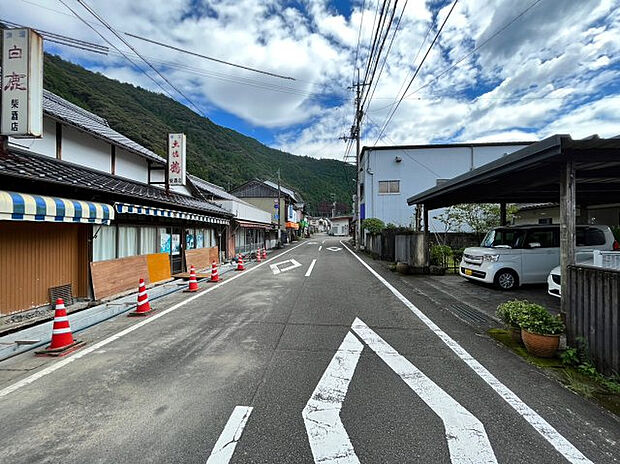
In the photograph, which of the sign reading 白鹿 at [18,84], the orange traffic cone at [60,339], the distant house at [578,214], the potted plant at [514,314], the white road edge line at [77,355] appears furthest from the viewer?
the distant house at [578,214]

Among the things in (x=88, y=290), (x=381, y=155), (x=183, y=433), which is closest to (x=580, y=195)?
(x=183, y=433)

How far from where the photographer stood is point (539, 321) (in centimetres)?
427

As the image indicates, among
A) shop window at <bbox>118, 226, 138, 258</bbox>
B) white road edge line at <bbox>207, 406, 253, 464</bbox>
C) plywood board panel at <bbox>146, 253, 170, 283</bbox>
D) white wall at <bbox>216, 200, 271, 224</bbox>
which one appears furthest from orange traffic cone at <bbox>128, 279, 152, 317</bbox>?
white wall at <bbox>216, 200, 271, 224</bbox>

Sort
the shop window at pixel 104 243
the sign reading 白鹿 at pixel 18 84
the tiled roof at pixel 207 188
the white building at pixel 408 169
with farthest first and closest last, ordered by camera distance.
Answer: the white building at pixel 408 169 → the tiled roof at pixel 207 188 → the shop window at pixel 104 243 → the sign reading 白鹿 at pixel 18 84

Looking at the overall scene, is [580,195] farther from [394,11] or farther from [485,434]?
[485,434]

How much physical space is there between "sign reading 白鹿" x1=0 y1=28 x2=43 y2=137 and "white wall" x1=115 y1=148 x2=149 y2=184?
198 inches

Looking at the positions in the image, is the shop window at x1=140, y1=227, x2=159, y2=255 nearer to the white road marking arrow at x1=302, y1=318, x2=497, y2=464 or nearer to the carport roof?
the white road marking arrow at x1=302, y1=318, x2=497, y2=464

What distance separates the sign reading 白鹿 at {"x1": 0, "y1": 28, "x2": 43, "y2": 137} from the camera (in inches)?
231

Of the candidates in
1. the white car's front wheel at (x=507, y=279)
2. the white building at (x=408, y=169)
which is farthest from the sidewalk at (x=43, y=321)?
the white building at (x=408, y=169)

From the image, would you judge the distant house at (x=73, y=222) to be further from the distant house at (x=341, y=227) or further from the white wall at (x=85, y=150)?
the distant house at (x=341, y=227)

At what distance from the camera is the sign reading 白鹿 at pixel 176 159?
12367mm

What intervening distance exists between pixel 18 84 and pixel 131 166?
6.06 meters

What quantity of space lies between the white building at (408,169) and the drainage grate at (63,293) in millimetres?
22280

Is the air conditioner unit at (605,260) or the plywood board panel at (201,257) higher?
the air conditioner unit at (605,260)
